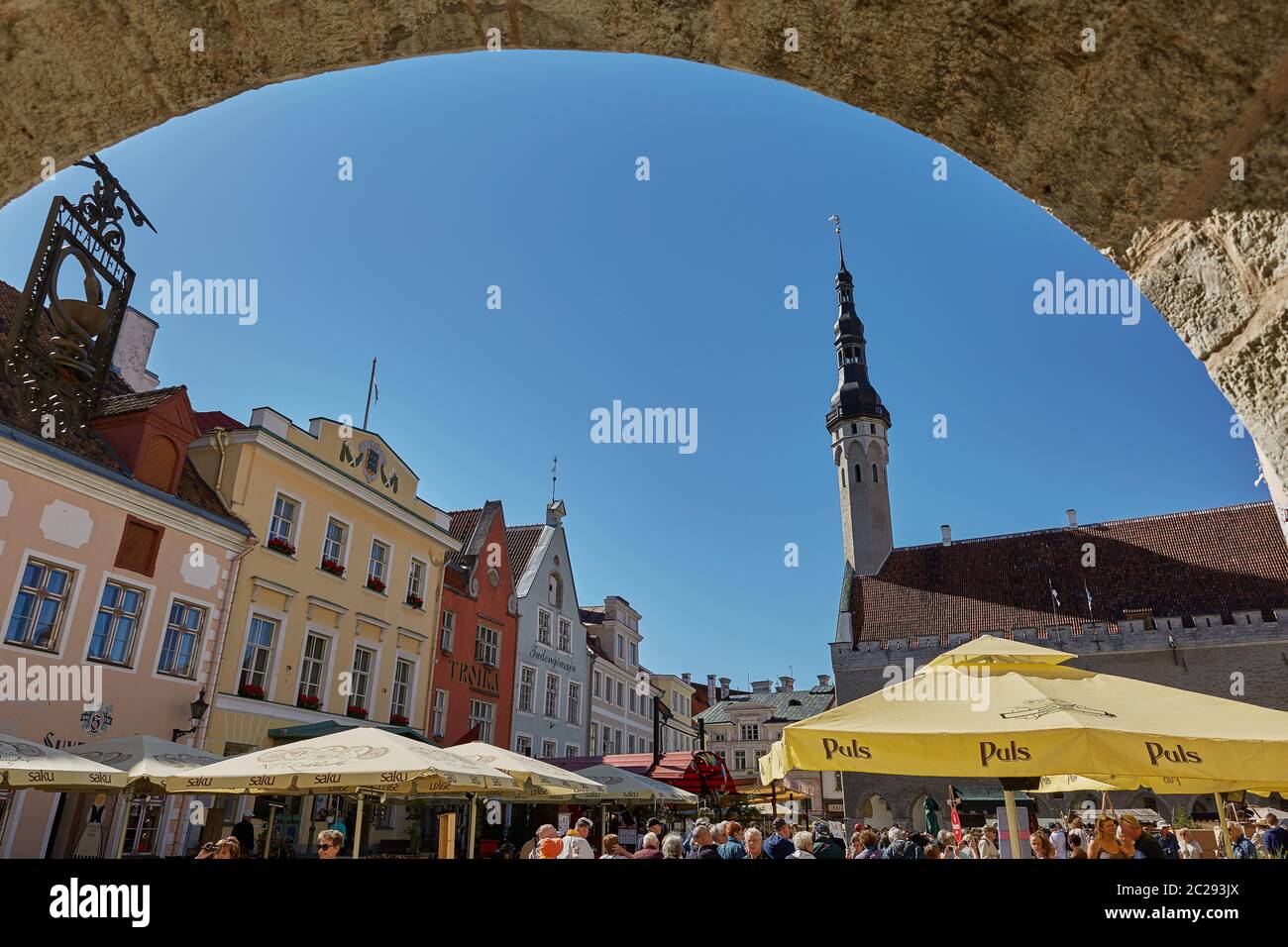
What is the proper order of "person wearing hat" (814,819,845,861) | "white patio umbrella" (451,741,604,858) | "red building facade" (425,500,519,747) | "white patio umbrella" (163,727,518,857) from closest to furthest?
1. "person wearing hat" (814,819,845,861)
2. "white patio umbrella" (163,727,518,857)
3. "white patio umbrella" (451,741,604,858)
4. "red building facade" (425,500,519,747)

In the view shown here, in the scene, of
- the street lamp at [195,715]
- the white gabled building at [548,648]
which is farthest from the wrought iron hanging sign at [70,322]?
the white gabled building at [548,648]

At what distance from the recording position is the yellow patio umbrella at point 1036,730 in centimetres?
518

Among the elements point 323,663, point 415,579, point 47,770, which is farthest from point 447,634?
point 47,770

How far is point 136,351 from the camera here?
1838 cm

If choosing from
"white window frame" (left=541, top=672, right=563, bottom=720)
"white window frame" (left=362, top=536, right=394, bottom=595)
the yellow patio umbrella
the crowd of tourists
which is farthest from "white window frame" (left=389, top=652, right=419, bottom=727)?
the yellow patio umbrella

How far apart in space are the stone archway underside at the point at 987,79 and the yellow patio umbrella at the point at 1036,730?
13.3 feet

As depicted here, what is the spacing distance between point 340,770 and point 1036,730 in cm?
689

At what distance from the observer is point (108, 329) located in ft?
11.7

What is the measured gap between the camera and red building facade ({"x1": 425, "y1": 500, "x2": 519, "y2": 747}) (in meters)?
22.2

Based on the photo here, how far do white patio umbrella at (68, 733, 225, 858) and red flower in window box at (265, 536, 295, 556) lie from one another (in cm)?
630

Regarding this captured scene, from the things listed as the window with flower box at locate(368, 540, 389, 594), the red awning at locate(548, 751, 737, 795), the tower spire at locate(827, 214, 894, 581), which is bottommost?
the red awning at locate(548, 751, 737, 795)

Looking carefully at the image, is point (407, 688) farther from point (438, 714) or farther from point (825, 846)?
point (825, 846)

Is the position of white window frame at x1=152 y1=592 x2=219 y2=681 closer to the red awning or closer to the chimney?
the chimney
